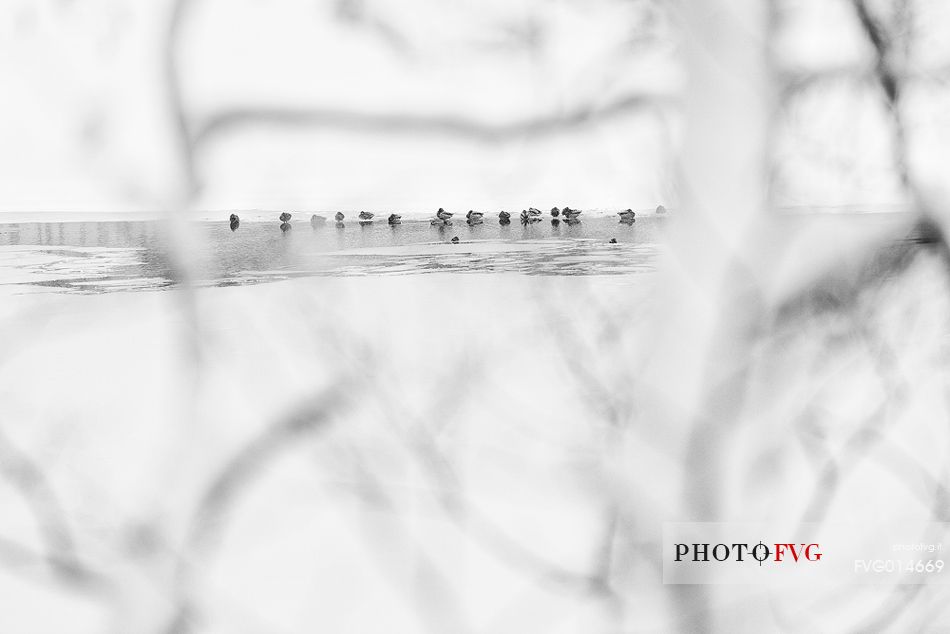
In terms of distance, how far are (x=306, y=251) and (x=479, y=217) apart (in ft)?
0.73

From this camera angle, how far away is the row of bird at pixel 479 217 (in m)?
1.07

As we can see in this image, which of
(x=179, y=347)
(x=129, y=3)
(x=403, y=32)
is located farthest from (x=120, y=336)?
(x=403, y=32)

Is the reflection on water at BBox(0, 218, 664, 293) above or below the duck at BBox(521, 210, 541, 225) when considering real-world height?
below

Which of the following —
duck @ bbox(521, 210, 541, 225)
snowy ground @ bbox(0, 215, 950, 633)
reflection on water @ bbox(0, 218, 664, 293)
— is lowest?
snowy ground @ bbox(0, 215, 950, 633)

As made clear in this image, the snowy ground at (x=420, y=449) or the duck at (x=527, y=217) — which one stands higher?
→ the duck at (x=527, y=217)

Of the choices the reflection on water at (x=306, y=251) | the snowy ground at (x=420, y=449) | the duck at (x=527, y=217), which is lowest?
the snowy ground at (x=420, y=449)

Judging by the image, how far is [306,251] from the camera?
109cm

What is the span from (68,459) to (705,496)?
2.59 ft

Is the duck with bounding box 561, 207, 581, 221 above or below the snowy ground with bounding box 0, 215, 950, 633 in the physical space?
above

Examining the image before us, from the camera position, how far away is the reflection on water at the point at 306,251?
1.06 meters

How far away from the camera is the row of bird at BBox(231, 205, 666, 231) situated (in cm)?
107

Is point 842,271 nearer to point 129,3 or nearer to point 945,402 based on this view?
point 945,402

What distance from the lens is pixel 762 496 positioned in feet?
3.67

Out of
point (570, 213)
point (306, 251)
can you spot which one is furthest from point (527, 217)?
point (306, 251)
